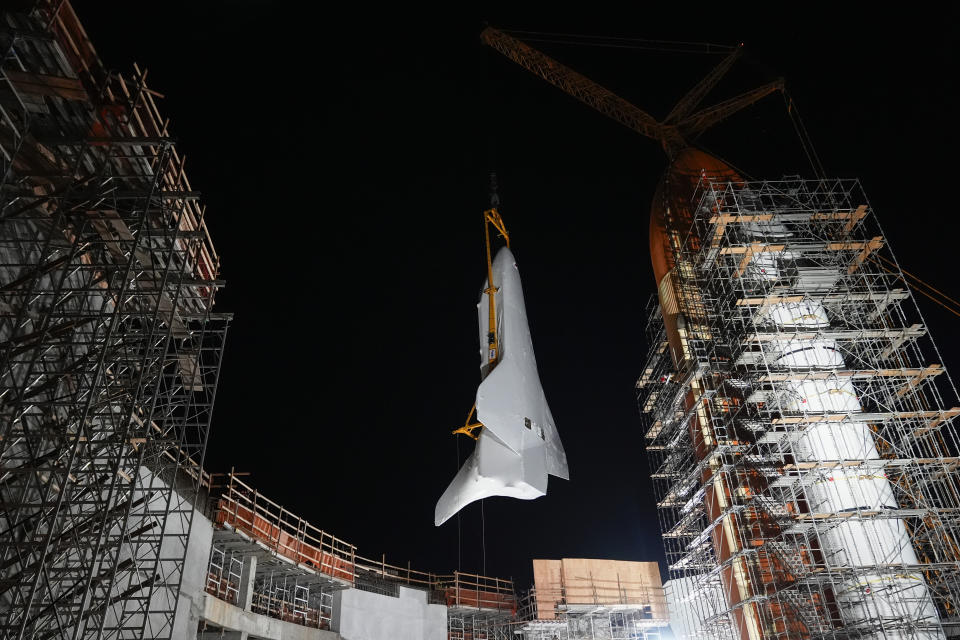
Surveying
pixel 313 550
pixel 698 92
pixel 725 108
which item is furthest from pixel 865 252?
pixel 313 550

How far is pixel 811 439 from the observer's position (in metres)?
22.5

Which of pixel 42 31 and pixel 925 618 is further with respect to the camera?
pixel 925 618

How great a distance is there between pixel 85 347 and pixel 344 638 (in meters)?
A: 18.8

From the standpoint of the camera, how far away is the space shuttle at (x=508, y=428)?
16.3m

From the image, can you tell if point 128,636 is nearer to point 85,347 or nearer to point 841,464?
point 85,347

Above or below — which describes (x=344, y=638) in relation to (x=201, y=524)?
below

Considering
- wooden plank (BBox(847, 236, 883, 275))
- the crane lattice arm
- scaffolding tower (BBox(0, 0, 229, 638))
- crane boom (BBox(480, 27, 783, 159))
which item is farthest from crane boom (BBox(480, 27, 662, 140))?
scaffolding tower (BBox(0, 0, 229, 638))

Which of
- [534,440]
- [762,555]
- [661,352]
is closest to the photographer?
[534,440]

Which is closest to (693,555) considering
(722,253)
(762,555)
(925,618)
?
(762,555)

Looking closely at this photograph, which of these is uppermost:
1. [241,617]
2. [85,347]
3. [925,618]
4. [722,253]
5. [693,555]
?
[722,253]

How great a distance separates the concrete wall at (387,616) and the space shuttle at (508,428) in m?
16.0

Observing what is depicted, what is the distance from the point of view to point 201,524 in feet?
71.3

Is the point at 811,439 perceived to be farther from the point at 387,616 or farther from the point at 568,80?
the point at 568,80

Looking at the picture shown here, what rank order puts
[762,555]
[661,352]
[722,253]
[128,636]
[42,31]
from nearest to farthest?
[42,31], [128,636], [762,555], [722,253], [661,352]
